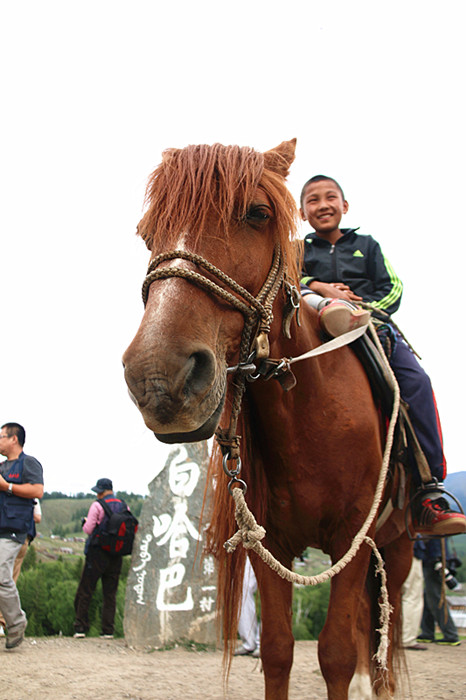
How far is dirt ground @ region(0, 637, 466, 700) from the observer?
180 inches

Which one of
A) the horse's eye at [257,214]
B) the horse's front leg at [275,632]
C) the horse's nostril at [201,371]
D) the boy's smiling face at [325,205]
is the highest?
the boy's smiling face at [325,205]

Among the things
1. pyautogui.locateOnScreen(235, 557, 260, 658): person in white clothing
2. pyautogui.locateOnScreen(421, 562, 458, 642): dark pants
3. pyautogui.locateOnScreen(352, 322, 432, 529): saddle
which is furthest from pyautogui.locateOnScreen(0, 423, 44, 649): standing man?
pyautogui.locateOnScreen(421, 562, 458, 642): dark pants

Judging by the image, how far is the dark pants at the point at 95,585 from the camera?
23.8 ft

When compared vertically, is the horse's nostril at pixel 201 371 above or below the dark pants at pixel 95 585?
above

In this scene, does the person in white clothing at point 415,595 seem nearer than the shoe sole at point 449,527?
No

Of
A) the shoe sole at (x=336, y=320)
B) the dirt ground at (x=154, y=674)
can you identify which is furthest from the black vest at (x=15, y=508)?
the shoe sole at (x=336, y=320)

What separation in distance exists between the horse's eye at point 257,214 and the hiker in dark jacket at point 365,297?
723 millimetres

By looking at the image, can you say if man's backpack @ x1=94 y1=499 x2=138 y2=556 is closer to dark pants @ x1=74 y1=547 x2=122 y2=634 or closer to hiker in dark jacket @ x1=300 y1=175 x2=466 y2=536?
dark pants @ x1=74 y1=547 x2=122 y2=634

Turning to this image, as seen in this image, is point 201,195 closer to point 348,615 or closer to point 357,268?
point 348,615

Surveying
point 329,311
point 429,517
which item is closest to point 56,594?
point 429,517

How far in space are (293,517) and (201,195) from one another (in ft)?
4.96

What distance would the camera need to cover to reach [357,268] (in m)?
3.75

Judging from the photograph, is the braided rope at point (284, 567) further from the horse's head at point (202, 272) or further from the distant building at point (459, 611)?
the distant building at point (459, 611)

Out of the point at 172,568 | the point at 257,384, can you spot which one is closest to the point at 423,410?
the point at 257,384
